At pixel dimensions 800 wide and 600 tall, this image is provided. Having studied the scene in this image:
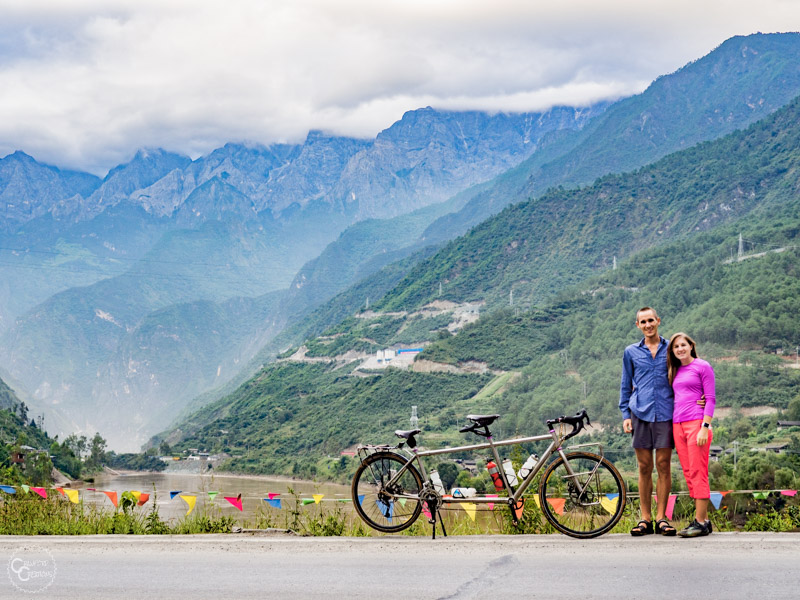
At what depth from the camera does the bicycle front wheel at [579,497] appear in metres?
8.25

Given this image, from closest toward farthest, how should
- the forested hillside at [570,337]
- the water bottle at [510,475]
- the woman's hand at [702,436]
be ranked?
the woman's hand at [702,436], the water bottle at [510,475], the forested hillside at [570,337]

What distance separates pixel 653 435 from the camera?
8383 mm

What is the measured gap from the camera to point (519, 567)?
711cm

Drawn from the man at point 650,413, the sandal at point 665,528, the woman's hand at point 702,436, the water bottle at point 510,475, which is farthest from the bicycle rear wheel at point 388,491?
the woman's hand at point 702,436

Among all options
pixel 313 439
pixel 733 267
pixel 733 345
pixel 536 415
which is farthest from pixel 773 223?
pixel 313 439

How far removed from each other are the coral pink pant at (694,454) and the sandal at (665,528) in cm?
39

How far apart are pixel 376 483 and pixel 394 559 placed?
1.32m

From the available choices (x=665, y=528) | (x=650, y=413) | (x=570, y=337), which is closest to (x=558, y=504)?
(x=665, y=528)

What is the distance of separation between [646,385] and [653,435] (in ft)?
1.66

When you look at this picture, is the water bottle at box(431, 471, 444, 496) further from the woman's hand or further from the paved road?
the woman's hand

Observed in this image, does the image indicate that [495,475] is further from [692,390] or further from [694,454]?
[692,390]

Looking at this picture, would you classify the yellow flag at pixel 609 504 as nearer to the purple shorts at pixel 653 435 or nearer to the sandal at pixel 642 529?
the sandal at pixel 642 529

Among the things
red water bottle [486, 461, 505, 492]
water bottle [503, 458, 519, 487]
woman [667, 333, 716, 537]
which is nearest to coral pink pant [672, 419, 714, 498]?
woman [667, 333, 716, 537]

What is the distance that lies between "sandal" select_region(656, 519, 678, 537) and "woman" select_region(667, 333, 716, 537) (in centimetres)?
10
